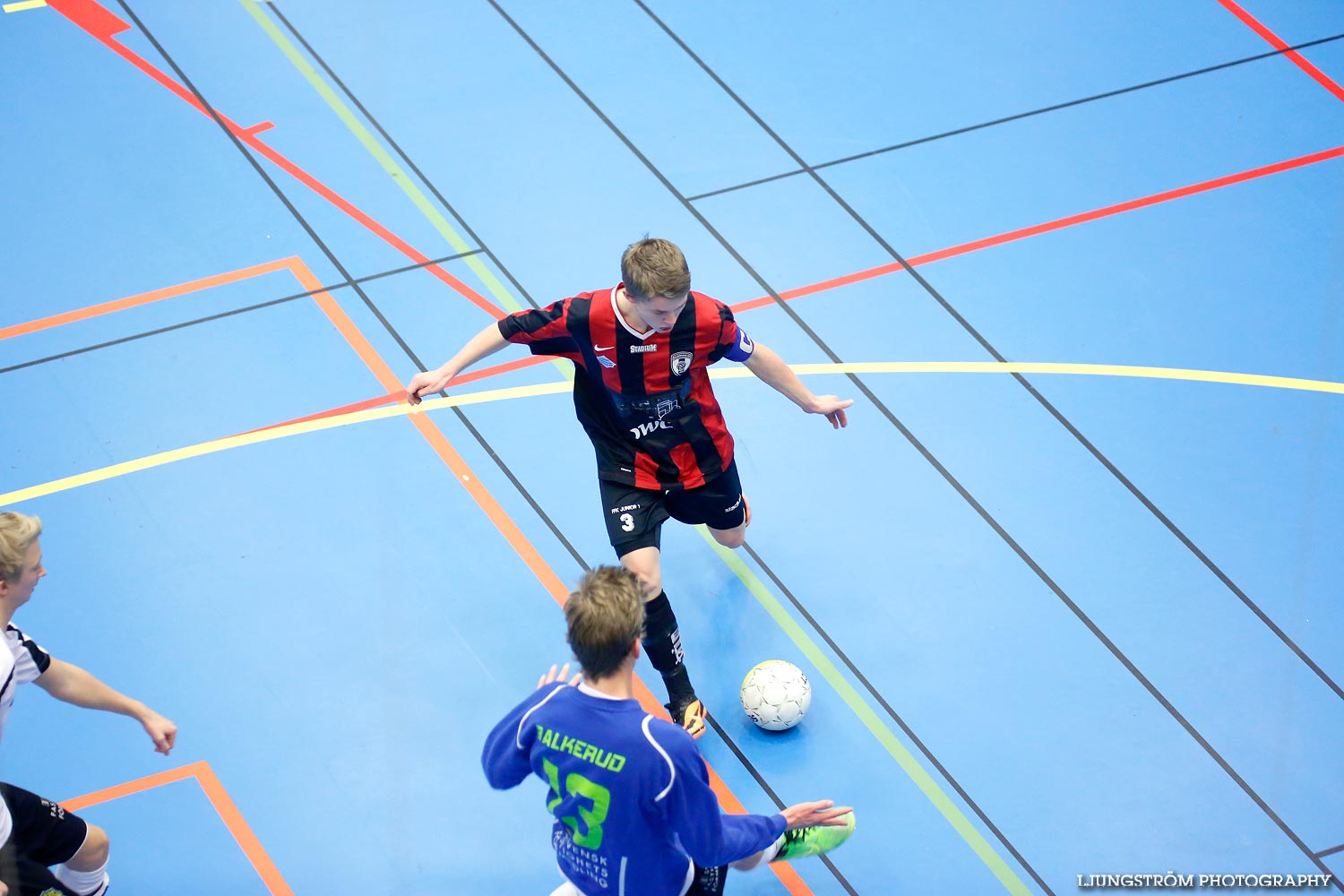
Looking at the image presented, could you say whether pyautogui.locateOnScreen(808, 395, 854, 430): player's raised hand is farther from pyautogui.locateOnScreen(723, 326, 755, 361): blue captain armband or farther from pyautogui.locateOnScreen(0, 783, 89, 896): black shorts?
pyautogui.locateOnScreen(0, 783, 89, 896): black shorts

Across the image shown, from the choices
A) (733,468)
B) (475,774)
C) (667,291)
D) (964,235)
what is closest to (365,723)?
(475,774)

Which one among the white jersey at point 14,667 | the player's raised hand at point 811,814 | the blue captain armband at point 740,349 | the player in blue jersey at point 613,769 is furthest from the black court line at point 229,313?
the player's raised hand at point 811,814

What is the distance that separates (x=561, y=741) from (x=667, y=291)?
1.91 metres

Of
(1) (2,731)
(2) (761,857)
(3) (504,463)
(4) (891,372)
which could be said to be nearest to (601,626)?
(2) (761,857)

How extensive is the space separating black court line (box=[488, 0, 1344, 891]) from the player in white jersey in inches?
166

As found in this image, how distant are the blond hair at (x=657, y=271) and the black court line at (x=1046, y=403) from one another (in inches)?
128

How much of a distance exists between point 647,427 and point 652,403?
0.14 metres

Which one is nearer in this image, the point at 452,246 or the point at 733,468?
the point at 733,468

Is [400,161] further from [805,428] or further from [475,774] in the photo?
[475,774]

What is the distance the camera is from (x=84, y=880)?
5.12m

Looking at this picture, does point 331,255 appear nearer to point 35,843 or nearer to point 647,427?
point 647,427

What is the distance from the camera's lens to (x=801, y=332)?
8023mm

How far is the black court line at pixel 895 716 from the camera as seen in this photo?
5734mm

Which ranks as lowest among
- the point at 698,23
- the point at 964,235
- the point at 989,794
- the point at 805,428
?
the point at 989,794
